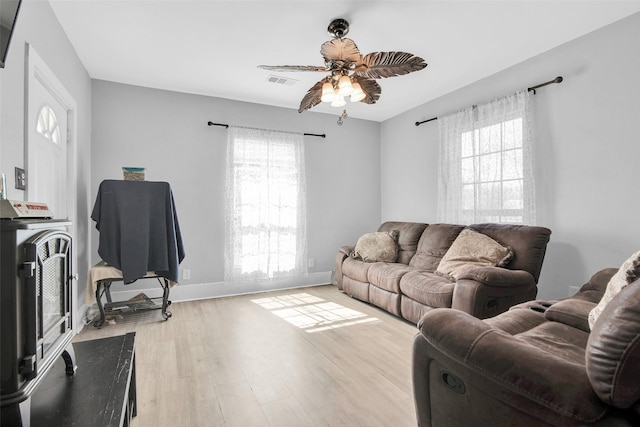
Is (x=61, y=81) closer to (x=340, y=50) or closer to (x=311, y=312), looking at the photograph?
(x=340, y=50)

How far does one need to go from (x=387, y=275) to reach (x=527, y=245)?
137 cm

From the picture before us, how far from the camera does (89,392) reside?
123 cm

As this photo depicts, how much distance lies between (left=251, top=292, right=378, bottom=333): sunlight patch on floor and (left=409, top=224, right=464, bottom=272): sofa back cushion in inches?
36.4

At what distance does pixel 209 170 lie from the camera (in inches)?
166

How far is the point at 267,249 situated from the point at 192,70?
2414 mm

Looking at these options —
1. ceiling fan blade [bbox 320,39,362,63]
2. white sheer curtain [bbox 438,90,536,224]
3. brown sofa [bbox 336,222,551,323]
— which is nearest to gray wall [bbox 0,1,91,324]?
ceiling fan blade [bbox 320,39,362,63]

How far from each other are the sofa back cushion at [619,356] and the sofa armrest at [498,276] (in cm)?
170

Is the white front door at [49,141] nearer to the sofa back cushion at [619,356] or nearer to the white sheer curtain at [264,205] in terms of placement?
the white sheer curtain at [264,205]

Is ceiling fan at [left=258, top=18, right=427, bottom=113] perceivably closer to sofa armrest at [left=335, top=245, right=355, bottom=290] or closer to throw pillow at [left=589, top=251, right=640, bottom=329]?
throw pillow at [left=589, top=251, right=640, bottom=329]

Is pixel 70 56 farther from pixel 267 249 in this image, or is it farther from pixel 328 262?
pixel 328 262

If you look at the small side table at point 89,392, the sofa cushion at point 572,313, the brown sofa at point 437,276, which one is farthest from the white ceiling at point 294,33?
the small side table at point 89,392

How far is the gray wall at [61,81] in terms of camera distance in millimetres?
Result: 1667

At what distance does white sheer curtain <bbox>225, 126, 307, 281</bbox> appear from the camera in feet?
14.0

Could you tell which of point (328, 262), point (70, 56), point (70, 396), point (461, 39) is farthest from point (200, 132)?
point (70, 396)
